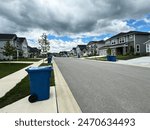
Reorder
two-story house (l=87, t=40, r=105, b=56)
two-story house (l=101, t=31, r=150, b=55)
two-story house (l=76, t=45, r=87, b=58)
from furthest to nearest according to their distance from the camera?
two-story house (l=76, t=45, r=87, b=58)
two-story house (l=87, t=40, r=105, b=56)
two-story house (l=101, t=31, r=150, b=55)

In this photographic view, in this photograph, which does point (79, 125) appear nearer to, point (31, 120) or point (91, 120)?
point (91, 120)

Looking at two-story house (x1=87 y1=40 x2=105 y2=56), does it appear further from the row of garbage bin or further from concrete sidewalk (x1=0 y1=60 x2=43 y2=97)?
the row of garbage bin

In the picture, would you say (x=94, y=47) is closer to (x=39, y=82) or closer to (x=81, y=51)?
(x=81, y=51)

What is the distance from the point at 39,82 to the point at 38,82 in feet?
0.11

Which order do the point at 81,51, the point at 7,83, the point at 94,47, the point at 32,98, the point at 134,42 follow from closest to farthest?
the point at 32,98
the point at 7,83
the point at 134,42
the point at 94,47
the point at 81,51

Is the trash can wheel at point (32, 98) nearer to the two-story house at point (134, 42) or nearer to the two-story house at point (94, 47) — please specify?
the two-story house at point (134, 42)

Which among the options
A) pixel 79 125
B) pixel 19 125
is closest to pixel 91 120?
pixel 79 125

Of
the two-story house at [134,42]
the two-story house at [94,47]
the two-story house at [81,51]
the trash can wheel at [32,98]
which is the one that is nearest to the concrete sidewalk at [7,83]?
the trash can wheel at [32,98]

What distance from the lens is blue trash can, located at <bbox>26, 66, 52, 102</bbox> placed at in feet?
17.0

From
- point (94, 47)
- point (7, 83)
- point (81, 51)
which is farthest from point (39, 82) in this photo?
point (81, 51)

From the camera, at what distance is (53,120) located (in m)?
3.90

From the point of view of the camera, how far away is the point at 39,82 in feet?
17.2

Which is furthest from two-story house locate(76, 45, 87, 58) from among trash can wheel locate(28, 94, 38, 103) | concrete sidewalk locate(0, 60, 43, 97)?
trash can wheel locate(28, 94, 38, 103)

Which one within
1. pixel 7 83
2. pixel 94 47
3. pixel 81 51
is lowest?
pixel 7 83
